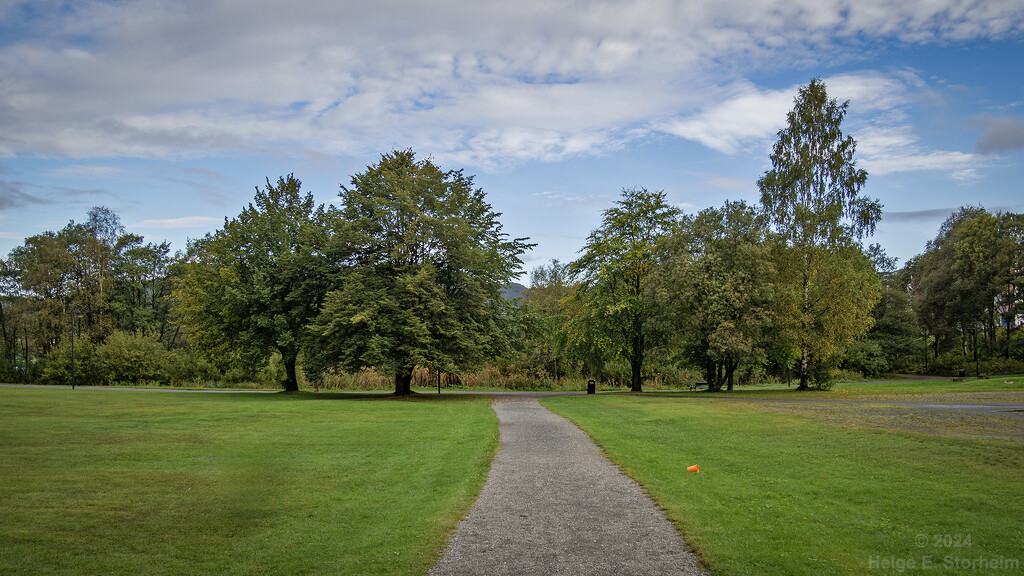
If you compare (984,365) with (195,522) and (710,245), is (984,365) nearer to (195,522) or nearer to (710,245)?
(710,245)

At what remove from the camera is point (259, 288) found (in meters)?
32.0

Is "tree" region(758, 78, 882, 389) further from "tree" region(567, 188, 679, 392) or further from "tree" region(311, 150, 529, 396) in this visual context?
"tree" region(311, 150, 529, 396)

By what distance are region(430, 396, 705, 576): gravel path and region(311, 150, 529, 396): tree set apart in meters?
17.8

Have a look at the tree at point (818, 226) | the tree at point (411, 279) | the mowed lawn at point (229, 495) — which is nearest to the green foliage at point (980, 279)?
the tree at point (818, 226)

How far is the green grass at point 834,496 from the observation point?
568cm

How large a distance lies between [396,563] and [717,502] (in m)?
4.74

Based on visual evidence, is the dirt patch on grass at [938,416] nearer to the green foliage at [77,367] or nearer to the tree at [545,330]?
the tree at [545,330]

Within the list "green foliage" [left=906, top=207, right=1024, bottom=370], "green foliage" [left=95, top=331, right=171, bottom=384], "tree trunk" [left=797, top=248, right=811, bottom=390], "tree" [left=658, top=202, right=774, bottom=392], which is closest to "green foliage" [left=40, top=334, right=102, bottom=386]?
"green foliage" [left=95, top=331, right=171, bottom=384]

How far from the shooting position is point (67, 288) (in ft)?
185

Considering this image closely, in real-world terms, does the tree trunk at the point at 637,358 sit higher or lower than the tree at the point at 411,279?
lower

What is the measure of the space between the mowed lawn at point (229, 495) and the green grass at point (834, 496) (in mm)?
3363

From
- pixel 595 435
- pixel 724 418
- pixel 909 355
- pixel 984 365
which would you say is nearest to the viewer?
pixel 595 435

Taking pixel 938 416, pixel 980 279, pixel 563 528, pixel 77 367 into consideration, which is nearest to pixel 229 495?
pixel 563 528

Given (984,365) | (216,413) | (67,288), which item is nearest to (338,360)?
(216,413)
